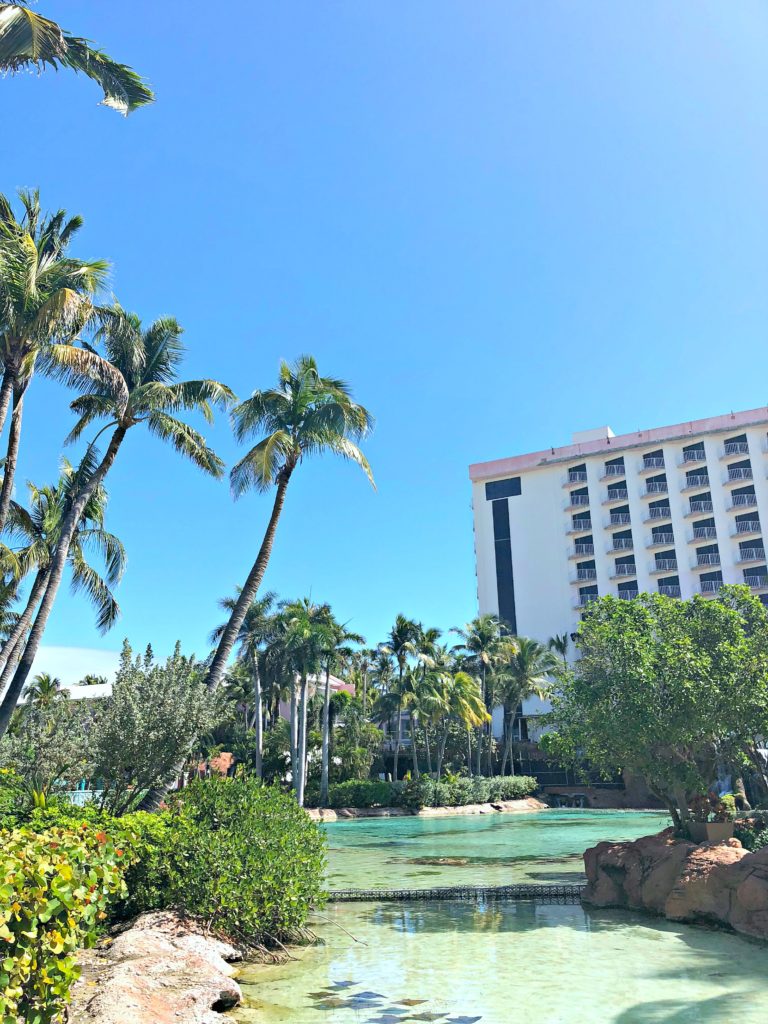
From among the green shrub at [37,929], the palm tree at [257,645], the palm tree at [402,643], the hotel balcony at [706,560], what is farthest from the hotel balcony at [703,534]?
the green shrub at [37,929]

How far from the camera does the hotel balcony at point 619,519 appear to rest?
71.7 meters

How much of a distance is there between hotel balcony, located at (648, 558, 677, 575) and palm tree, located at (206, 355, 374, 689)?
179 feet

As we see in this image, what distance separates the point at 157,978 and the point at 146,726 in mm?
6702

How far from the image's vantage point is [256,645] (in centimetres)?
4884

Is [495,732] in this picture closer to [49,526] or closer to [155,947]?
[49,526]

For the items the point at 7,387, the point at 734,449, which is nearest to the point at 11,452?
the point at 7,387

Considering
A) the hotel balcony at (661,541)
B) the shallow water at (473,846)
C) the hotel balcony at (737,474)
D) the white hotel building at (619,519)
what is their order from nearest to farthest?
the shallow water at (473,846)
the white hotel building at (619,519)
the hotel balcony at (737,474)
the hotel balcony at (661,541)

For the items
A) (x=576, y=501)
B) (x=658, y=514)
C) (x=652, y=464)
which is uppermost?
(x=652, y=464)

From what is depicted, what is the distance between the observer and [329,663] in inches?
1855

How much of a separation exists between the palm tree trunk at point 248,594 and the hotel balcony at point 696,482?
58.3 metres

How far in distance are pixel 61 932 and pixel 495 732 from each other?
223 feet

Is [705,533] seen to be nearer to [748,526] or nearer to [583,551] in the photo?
[748,526]

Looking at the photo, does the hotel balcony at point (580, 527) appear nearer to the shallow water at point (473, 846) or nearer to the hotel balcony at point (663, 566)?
the hotel balcony at point (663, 566)

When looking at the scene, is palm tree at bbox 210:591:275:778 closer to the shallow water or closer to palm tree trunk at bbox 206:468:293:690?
the shallow water
